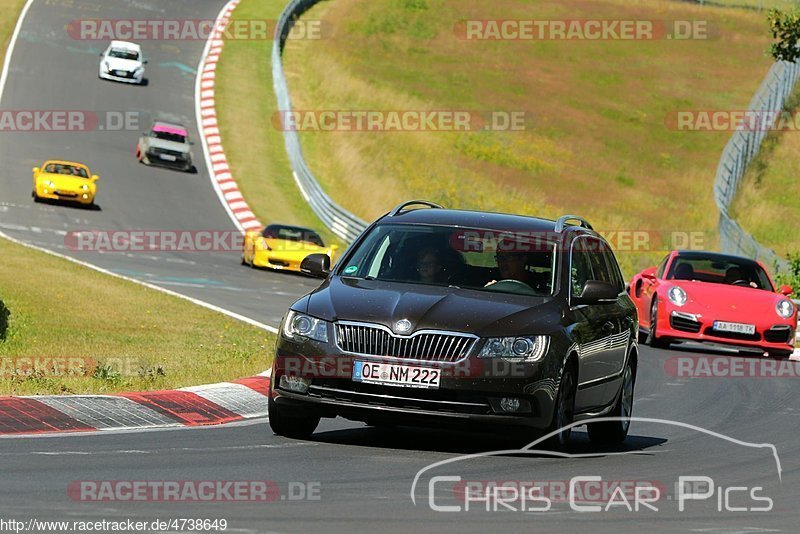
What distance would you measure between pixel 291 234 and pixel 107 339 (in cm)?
1651

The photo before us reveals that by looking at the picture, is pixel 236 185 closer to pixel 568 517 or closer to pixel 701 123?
pixel 701 123

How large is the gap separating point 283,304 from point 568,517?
17622mm

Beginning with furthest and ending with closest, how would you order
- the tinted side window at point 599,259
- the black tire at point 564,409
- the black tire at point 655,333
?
the black tire at point 655,333 → the tinted side window at point 599,259 → the black tire at point 564,409

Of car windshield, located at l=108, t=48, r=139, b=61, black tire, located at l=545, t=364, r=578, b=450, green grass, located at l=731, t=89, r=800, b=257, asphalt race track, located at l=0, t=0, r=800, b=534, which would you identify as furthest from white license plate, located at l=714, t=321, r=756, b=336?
car windshield, located at l=108, t=48, r=139, b=61

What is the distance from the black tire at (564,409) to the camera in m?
10.2

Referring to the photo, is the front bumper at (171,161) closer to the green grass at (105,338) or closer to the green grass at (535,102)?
the green grass at (535,102)

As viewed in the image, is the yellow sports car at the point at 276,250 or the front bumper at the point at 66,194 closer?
the yellow sports car at the point at 276,250

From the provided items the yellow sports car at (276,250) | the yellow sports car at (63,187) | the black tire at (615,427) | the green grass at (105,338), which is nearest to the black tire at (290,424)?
the black tire at (615,427)

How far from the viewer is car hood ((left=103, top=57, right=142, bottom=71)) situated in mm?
53219

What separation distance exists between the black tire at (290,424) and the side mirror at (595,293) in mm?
1960

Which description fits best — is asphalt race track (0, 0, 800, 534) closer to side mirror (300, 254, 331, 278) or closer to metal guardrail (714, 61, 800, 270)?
side mirror (300, 254, 331, 278)

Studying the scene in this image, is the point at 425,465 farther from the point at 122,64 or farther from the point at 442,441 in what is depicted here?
the point at 122,64

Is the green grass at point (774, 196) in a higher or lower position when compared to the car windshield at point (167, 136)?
lower

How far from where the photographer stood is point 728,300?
21.1m
